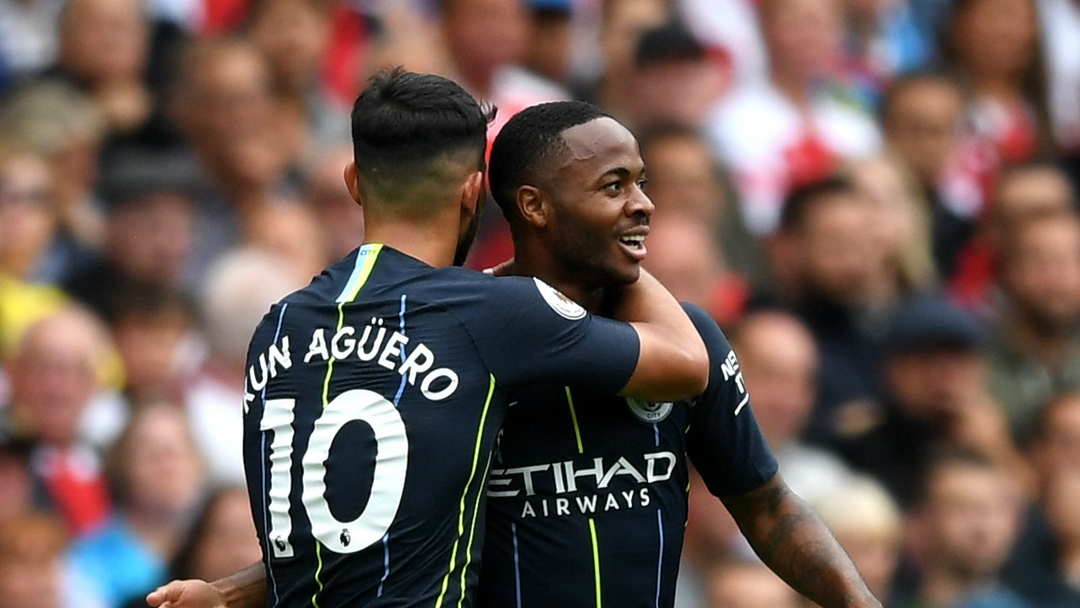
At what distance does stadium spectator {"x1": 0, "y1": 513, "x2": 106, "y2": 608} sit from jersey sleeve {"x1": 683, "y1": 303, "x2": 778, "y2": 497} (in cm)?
331

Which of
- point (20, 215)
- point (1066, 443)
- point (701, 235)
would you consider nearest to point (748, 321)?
point (701, 235)

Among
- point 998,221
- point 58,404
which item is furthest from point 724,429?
point 998,221

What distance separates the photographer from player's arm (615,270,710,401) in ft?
12.1

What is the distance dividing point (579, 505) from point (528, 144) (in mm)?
765

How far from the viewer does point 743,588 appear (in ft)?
23.0

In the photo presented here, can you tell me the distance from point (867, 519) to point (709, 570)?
0.76 meters

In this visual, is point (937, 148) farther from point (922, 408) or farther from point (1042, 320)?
point (922, 408)

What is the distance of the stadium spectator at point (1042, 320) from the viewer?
9.03m

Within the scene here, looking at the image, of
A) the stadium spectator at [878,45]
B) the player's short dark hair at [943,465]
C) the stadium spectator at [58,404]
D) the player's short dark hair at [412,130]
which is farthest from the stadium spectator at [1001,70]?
the player's short dark hair at [412,130]

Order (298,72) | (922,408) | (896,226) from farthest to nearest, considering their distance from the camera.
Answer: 1. (896,226)
2. (298,72)
3. (922,408)

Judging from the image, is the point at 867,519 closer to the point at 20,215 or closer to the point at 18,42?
the point at 20,215

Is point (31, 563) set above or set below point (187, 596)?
below

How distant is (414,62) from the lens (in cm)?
843

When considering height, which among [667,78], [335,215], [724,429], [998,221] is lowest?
[998,221]
